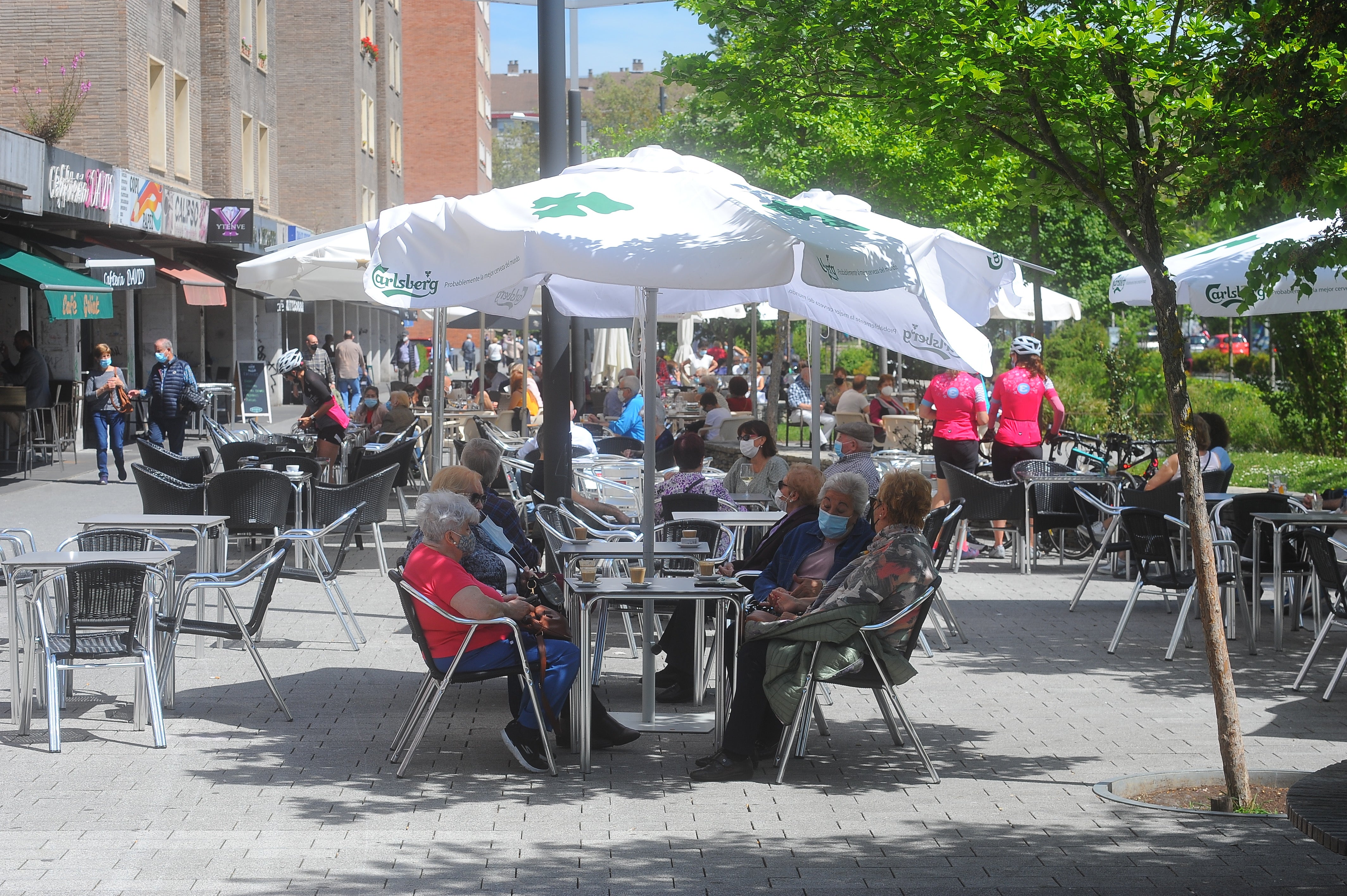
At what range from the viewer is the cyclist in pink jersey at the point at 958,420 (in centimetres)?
1273

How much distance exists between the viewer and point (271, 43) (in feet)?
119

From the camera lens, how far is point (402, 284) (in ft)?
21.1

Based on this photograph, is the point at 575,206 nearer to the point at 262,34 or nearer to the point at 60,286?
the point at 60,286

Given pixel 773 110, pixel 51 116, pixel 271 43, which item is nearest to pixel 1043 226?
pixel 271 43

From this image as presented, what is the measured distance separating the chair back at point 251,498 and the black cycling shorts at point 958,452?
5.87 m

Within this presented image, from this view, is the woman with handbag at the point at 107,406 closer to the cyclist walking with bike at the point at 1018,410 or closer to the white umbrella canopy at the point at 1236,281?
the cyclist walking with bike at the point at 1018,410

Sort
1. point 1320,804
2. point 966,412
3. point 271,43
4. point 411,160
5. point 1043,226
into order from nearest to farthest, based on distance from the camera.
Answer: point 1320,804 → point 966,412 → point 271,43 → point 1043,226 → point 411,160

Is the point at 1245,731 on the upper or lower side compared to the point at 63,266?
lower

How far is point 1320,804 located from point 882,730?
128 inches

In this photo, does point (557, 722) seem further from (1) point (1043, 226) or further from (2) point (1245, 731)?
(1) point (1043, 226)

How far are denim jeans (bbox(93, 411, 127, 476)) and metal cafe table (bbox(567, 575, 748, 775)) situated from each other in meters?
12.7

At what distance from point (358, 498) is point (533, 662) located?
4.79 metres

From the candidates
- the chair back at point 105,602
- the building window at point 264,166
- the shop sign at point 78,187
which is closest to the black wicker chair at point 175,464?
the chair back at point 105,602

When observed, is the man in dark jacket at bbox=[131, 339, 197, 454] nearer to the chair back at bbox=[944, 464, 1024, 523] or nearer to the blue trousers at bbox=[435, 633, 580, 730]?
the chair back at bbox=[944, 464, 1024, 523]
